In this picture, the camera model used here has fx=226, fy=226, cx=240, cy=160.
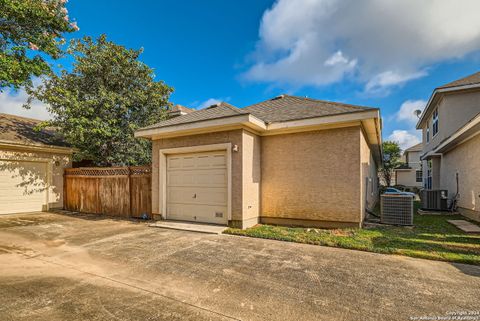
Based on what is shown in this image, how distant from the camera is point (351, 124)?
6586 mm

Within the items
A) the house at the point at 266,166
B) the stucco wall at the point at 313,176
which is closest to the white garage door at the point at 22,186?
the house at the point at 266,166

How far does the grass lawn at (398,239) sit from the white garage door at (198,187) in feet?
3.62

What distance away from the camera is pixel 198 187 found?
759 cm

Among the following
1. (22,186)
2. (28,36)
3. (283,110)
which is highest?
(28,36)

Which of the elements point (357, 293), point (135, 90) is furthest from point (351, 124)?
point (135, 90)

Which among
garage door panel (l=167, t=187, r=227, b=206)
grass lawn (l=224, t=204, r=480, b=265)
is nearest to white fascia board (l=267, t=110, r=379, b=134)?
garage door panel (l=167, t=187, r=227, b=206)

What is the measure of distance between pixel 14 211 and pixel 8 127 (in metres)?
4.40

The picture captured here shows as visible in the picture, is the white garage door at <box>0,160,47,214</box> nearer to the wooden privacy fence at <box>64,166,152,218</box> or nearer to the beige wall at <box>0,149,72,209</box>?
the beige wall at <box>0,149,72,209</box>

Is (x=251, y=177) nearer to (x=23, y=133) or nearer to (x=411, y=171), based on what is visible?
(x=23, y=133)

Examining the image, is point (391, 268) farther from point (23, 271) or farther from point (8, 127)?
Answer: point (8, 127)

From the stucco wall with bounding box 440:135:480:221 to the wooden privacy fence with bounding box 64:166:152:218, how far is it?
39.1 feet

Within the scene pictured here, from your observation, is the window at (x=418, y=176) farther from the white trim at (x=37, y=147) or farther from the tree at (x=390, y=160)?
the white trim at (x=37, y=147)

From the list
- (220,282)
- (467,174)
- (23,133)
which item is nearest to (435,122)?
(467,174)

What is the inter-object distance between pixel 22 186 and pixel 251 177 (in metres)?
10.6
